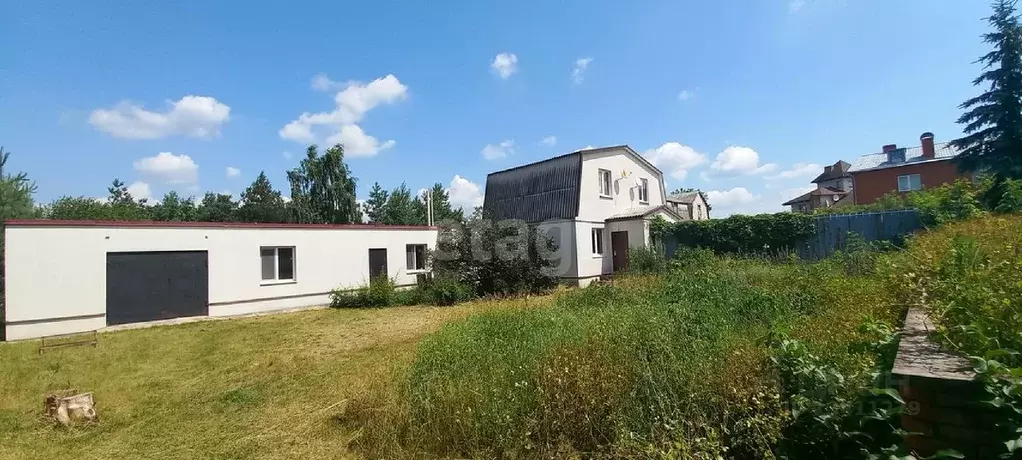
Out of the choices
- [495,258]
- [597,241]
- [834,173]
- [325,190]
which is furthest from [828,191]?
[325,190]

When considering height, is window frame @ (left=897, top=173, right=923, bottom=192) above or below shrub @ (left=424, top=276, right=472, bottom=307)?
above

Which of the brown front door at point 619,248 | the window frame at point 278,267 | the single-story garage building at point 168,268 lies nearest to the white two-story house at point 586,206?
the brown front door at point 619,248

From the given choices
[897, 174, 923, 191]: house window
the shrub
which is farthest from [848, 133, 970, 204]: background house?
the shrub

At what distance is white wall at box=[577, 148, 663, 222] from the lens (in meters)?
19.5

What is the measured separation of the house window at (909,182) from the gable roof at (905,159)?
904mm

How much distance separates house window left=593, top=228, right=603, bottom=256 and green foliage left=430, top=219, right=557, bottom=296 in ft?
14.4

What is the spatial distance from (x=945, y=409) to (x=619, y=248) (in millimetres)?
18789

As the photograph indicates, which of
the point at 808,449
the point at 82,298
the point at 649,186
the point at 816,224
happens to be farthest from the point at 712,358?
the point at 649,186

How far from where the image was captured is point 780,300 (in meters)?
6.47

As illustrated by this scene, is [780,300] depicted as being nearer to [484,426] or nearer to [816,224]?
[484,426]

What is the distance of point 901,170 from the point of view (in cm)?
3256

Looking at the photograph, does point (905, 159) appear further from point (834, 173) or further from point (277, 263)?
point (277, 263)

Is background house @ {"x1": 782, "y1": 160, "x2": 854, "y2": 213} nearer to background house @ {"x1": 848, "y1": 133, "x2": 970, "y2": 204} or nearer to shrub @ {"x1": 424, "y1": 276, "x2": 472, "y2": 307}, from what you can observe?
background house @ {"x1": 848, "y1": 133, "x2": 970, "y2": 204}

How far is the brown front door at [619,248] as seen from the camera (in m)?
20.2
